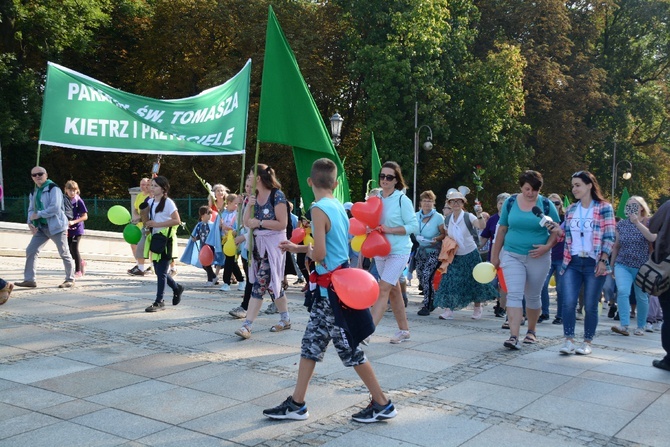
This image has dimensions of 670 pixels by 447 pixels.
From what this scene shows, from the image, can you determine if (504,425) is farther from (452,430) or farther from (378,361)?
(378,361)

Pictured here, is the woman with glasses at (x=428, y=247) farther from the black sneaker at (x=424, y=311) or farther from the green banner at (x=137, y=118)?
the green banner at (x=137, y=118)

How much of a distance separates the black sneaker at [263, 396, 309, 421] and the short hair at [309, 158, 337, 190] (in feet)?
4.82

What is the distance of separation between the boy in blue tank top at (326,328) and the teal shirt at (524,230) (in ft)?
9.32

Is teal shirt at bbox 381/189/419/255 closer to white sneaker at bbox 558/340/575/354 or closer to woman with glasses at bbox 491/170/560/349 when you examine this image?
woman with glasses at bbox 491/170/560/349

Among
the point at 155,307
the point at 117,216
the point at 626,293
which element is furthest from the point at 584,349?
the point at 117,216

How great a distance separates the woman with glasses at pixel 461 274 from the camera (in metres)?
10.0

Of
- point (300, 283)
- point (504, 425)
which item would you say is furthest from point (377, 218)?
point (300, 283)

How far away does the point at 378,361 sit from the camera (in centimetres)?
670

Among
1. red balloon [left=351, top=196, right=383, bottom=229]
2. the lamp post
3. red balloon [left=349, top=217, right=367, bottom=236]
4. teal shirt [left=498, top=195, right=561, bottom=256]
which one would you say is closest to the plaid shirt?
teal shirt [left=498, top=195, right=561, bottom=256]

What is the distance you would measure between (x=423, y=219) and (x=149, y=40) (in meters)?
26.4

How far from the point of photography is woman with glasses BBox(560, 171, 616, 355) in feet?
23.1

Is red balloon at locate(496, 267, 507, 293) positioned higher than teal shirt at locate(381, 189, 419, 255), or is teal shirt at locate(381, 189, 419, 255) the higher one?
teal shirt at locate(381, 189, 419, 255)

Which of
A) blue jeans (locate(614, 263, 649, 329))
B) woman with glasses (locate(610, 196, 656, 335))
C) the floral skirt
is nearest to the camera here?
woman with glasses (locate(610, 196, 656, 335))

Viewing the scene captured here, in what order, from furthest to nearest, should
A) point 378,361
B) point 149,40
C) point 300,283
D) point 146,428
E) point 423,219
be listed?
point 149,40, point 300,283, point 423,219, point 378,361, point 146,428
